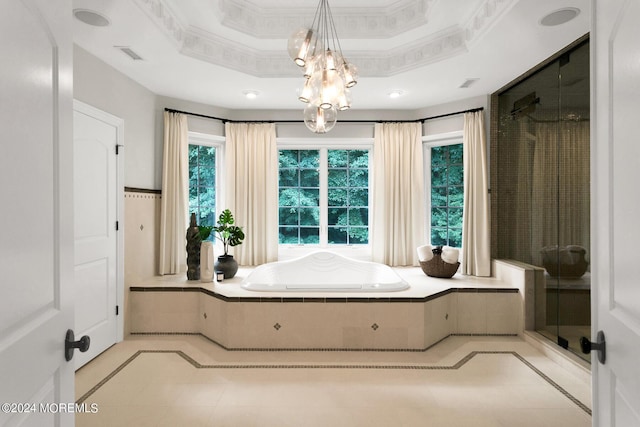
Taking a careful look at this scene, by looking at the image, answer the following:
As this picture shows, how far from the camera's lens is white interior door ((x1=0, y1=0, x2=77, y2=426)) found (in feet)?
2.32

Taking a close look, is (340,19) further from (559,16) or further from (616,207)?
(616,207)

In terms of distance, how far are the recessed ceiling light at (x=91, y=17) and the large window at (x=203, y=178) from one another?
189cm

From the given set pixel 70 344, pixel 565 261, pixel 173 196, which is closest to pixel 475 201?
pixel 565 261

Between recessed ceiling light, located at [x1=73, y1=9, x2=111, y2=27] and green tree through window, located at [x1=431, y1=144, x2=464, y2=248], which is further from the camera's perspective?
green tree through window, located at [x1=431, y1=144, x2=464, y2=248]

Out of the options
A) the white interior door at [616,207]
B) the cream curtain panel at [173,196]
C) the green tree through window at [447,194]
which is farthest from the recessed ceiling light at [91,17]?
the green tree through window at [447,194]

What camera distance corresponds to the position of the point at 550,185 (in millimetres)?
3152

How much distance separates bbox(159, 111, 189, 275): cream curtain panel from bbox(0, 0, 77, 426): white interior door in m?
3.05

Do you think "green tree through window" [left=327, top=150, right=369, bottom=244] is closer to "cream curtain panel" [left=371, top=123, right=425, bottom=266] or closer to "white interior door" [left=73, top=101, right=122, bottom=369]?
"cream curtain panel" [left=371, top=123, right=425, bottom=266]

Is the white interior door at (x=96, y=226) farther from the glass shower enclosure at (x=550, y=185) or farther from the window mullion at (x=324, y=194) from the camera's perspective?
the glass shower enclosure at (x=550, y=185)

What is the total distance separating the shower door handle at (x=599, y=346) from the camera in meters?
0.95

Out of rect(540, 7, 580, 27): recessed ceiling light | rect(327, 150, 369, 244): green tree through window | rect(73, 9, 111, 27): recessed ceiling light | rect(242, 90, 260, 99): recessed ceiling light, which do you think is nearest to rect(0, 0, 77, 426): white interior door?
rect(73, 9, 111, 27): recessed ceiling light

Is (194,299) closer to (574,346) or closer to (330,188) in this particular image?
(330,188)

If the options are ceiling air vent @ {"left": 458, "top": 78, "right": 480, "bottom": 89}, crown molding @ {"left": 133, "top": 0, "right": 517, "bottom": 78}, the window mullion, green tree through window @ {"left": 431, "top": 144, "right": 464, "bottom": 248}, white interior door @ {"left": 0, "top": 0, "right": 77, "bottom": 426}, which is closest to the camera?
white interior door @ {"left": 0, "top": 0, "right": 77, "bottom": 426}

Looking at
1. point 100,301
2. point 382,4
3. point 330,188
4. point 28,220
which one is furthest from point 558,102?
point 100,301
